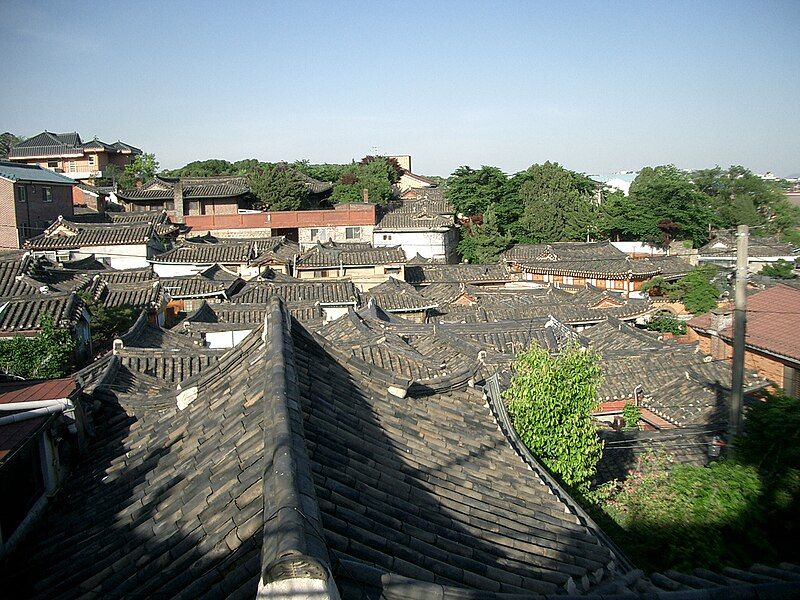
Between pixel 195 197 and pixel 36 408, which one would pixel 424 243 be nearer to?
pixel 195 197

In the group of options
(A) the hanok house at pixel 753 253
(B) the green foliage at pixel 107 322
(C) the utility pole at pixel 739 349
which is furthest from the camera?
(A) the hanok house at pixel 753 253

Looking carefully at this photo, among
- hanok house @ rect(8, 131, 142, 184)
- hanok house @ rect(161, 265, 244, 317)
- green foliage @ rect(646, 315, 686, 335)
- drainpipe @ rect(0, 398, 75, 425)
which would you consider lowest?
green foliage @ rect(646, 315, 686, 335)

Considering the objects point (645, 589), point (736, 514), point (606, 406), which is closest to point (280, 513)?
point (645, 589)

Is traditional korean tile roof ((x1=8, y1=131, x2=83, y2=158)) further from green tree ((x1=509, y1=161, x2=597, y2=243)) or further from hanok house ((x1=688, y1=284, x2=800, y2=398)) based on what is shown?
hanok house ((x1=688, y1=284, x2=800, y2=398))

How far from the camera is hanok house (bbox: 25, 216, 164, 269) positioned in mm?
35438

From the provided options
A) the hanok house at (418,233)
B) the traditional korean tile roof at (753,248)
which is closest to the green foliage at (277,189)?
the hanok house at (418,233)

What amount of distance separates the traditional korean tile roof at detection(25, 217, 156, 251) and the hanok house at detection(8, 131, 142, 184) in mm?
30063

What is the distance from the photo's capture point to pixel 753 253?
51.5m

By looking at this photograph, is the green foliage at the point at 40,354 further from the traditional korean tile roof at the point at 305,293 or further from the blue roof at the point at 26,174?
the blue roof at the point at 26,174

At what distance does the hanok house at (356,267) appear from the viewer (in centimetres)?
3475

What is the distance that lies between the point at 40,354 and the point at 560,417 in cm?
1389

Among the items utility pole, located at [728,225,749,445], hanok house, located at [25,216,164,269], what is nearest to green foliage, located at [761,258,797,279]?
utility pole, located at [728,225,749,445]

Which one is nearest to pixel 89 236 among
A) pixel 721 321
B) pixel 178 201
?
pixel 178 201

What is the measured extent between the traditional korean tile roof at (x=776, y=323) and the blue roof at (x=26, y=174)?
122 ft
